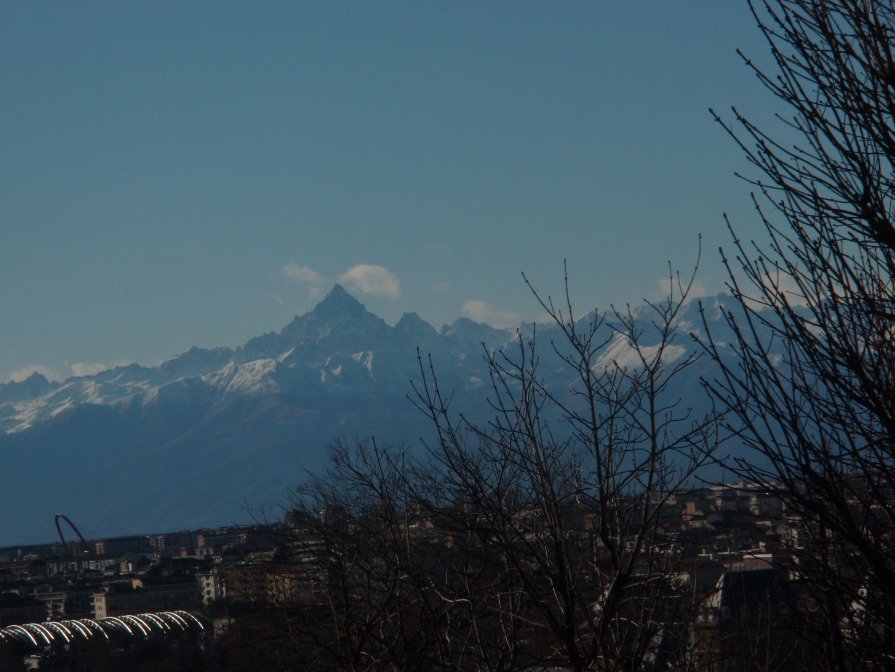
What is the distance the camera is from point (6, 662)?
4469cm

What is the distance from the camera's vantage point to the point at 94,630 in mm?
55375

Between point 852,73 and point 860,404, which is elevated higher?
point 852,73

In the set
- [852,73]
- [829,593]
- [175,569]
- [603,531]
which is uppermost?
[175,569]

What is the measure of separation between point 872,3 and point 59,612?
68537 mm

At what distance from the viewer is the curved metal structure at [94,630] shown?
53.8m

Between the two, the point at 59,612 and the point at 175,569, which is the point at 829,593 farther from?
the point at 175,569

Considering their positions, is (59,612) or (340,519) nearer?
(340,519)

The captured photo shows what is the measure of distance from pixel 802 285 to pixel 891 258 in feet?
1.09

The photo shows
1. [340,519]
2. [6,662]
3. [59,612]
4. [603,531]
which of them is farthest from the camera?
[59,612]

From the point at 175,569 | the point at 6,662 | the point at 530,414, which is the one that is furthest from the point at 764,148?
the point at 175,569

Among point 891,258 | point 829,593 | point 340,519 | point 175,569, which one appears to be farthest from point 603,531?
point 175,569

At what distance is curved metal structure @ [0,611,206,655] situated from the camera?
2120 inches

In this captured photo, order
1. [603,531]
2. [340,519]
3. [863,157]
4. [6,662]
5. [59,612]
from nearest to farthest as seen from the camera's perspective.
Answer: [863,157], [603,531], [340,519], [6,662], [59,612]

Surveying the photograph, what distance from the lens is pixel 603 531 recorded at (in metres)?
7.11
